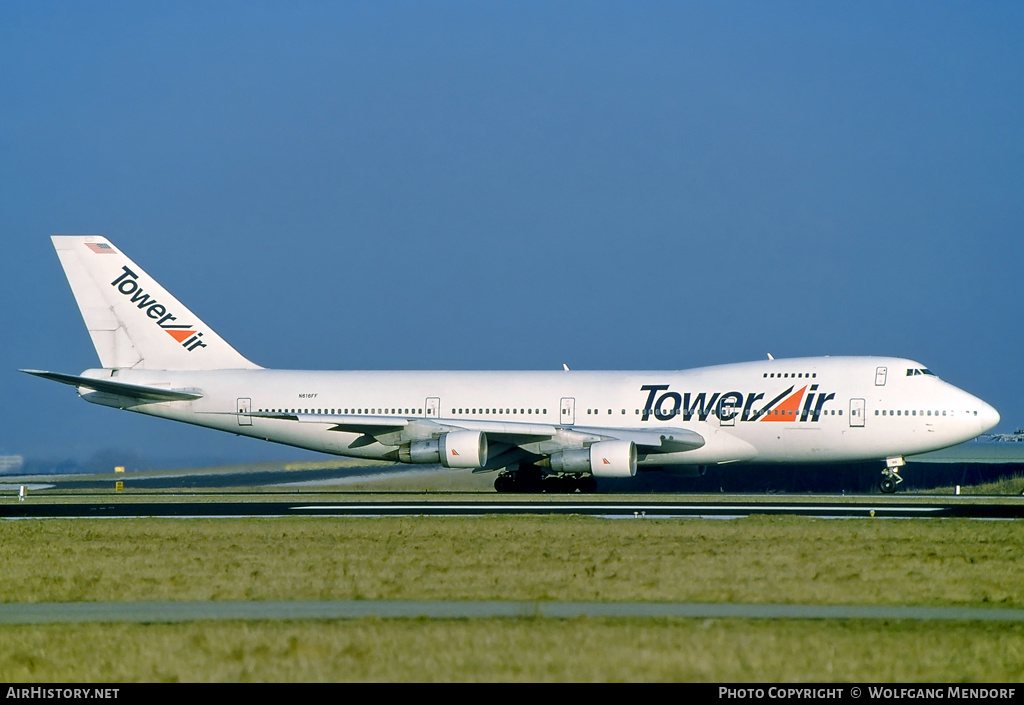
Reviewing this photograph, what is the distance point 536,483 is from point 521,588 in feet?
79.1

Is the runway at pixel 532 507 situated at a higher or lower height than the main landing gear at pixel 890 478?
lower

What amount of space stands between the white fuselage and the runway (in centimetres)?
335

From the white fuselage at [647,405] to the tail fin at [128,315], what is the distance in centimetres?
70

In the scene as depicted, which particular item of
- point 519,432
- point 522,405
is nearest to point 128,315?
point 522,405

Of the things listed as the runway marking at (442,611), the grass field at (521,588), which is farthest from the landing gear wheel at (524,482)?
the runway marking at (442,611)

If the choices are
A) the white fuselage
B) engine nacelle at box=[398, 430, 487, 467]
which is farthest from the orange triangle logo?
engine nacelle at box=[398, 430, 487, 467]

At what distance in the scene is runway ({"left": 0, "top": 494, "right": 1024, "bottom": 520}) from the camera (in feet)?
87.9

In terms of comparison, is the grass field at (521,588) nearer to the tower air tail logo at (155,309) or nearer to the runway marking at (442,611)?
the runway marking at (442,611)

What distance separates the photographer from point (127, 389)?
39.8 metres

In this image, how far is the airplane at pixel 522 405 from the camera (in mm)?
36469

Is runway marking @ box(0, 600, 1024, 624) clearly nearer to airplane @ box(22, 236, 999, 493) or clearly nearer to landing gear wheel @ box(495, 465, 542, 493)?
airplane @ box(22, 236, 999, 493)

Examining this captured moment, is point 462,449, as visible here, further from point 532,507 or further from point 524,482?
point 532,507

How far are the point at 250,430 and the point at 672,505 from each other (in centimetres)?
1804

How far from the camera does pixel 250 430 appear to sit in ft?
137
